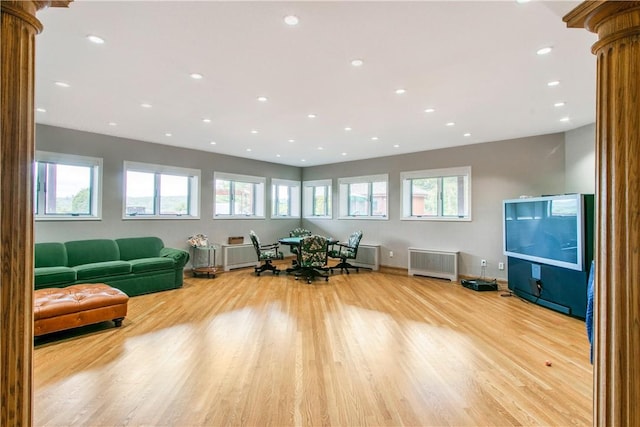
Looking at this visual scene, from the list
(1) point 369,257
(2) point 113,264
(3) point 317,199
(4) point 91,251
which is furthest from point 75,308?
(3) point 317,199

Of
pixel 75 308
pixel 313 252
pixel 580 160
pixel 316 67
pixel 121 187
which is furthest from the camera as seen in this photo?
pixel 313 252

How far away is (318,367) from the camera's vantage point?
280 centimetres

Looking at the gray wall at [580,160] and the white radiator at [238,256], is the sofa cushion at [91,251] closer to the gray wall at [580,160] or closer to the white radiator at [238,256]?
the white radiator at [238,256]

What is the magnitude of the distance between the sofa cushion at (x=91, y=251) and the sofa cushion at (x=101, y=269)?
213 mm

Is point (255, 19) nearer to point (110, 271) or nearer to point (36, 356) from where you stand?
point (36, 356)

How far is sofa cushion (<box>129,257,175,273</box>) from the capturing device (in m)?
5.27

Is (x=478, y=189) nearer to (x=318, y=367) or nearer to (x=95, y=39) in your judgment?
(x=318, y=367)

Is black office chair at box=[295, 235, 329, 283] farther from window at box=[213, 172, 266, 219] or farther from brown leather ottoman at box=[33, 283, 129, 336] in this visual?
brown leather ottoman at box=[33, 283, 129, 336]

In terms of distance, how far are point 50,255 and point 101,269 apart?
834 millimetres

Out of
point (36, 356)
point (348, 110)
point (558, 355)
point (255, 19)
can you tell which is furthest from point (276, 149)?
point (558, 355)

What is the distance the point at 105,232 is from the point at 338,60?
5366 millimetres

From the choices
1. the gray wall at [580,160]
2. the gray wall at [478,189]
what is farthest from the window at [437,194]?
the gray wall at [580,160]

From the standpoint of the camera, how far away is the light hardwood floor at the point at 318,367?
7.09ft

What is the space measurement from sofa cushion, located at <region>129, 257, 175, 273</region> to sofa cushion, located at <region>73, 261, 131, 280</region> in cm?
10
